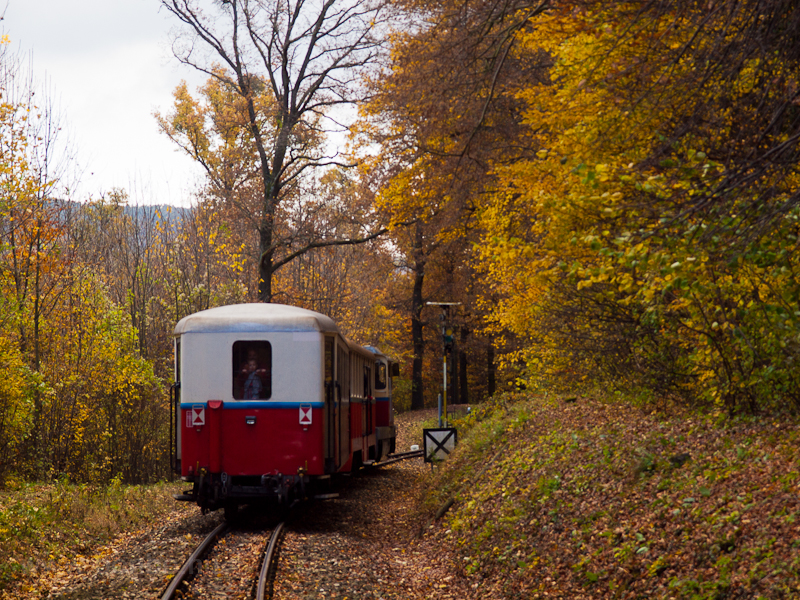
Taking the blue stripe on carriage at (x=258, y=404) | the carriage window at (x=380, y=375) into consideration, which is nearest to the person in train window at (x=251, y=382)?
the blue stripe on carriage at (x=258, y=404)

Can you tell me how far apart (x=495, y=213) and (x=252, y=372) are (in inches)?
219

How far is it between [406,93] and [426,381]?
37.0 metres

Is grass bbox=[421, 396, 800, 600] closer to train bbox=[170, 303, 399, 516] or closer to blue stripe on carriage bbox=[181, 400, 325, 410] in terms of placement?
train bbox=[170, 303, 399, 516]

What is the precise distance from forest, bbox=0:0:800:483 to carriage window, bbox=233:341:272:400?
3778mm

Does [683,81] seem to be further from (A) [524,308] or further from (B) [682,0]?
(A) [524,308]

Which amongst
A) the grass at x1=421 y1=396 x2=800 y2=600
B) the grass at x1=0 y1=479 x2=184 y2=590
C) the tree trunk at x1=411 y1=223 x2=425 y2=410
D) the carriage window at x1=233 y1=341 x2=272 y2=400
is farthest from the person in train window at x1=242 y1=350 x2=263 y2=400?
the tree trunk at x1=411 y1=223 x2=425 y2=410

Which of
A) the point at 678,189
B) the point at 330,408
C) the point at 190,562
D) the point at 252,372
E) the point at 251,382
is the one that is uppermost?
the point at 678,189

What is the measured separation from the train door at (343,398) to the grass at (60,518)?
10.7ft

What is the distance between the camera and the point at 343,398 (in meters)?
12.9

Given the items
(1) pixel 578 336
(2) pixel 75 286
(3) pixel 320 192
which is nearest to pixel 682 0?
(1) pixel 578 336

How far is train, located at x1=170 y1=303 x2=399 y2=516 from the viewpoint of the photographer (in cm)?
1101

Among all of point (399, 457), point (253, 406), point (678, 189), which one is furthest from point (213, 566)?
point (399, 457)

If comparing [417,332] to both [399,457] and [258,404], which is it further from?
[258,404]

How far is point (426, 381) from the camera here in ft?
160
